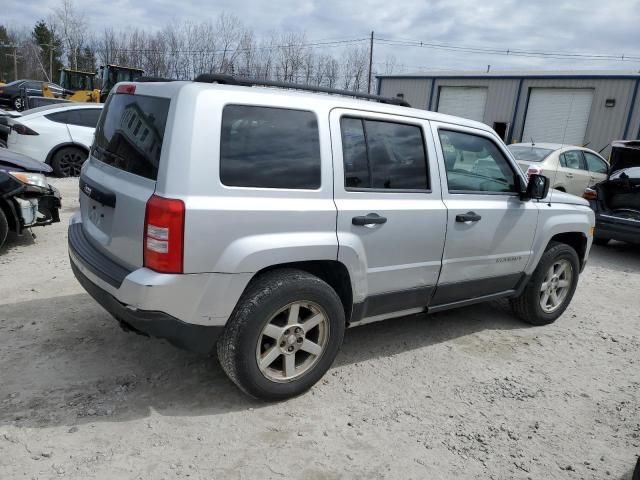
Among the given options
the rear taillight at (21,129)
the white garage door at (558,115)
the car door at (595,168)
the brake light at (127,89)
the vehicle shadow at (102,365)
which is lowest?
the vehicle shadow at (102,365)

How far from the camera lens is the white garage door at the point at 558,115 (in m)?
21.3

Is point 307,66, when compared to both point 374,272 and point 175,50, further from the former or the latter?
point 374,272

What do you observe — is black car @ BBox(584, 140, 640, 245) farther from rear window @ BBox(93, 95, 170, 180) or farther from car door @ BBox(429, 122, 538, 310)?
rear window @ BBox(93, 95, 170, 180)

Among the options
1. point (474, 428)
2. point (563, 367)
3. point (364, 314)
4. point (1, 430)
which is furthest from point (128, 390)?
point (563, 367)

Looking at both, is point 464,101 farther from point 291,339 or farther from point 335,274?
point 291,339

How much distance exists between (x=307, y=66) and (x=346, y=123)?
4775cm

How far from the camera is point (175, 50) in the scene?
50.1m

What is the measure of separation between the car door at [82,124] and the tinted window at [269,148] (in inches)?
336

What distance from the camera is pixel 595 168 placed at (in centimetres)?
1095

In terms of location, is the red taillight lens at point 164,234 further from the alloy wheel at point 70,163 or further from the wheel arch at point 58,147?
the alloy wheel at point 70,163

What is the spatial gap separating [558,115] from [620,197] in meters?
15.9

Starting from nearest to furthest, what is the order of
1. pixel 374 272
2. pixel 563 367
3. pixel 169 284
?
pixel 169 284 → pixel 374 272 → pixel 563 367

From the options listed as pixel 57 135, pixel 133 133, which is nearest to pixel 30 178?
pixel 133 133

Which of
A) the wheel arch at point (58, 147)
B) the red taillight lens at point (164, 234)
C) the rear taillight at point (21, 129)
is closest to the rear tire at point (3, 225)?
the red taillight lens at point (164, 234)
